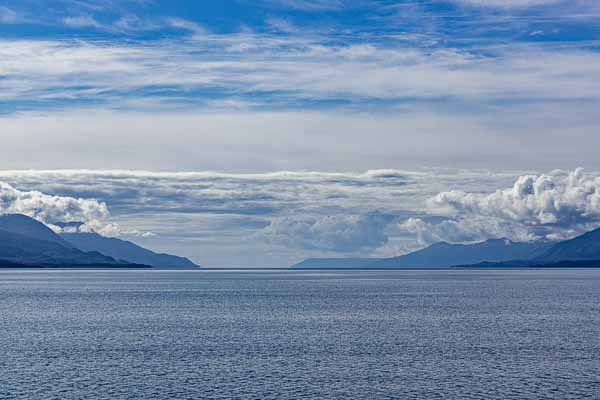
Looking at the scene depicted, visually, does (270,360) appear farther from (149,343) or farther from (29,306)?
(29,306)

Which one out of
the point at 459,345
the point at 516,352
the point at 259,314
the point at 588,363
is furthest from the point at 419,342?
the point at 259,314

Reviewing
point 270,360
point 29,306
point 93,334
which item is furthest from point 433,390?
point 29,306

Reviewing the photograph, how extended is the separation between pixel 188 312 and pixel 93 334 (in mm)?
45628

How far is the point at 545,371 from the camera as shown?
83.2 metres

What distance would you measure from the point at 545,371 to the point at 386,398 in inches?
872

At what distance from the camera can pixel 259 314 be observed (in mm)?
158125

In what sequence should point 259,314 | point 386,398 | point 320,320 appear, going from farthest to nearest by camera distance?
1. point 259,314
2. point 320,320
3. point 386,398

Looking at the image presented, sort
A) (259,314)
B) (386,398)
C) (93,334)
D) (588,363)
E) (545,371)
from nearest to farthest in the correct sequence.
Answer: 1. (386,398)
2. (545,371)
3. (588,363)
4. (93,334)
5. (259,314)

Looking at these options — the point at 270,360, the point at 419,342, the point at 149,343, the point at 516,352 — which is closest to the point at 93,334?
the point at 149,343

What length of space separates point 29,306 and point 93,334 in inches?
3010

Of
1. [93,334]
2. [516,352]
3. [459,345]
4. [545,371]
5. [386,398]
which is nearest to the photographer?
[386,398]

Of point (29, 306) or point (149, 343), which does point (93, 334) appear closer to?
point (149, 343)

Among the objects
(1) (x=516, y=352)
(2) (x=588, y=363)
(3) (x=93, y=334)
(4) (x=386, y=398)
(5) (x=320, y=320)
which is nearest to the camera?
(4) (x=386, y=398)

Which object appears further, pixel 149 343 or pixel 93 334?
pixel 93 334
